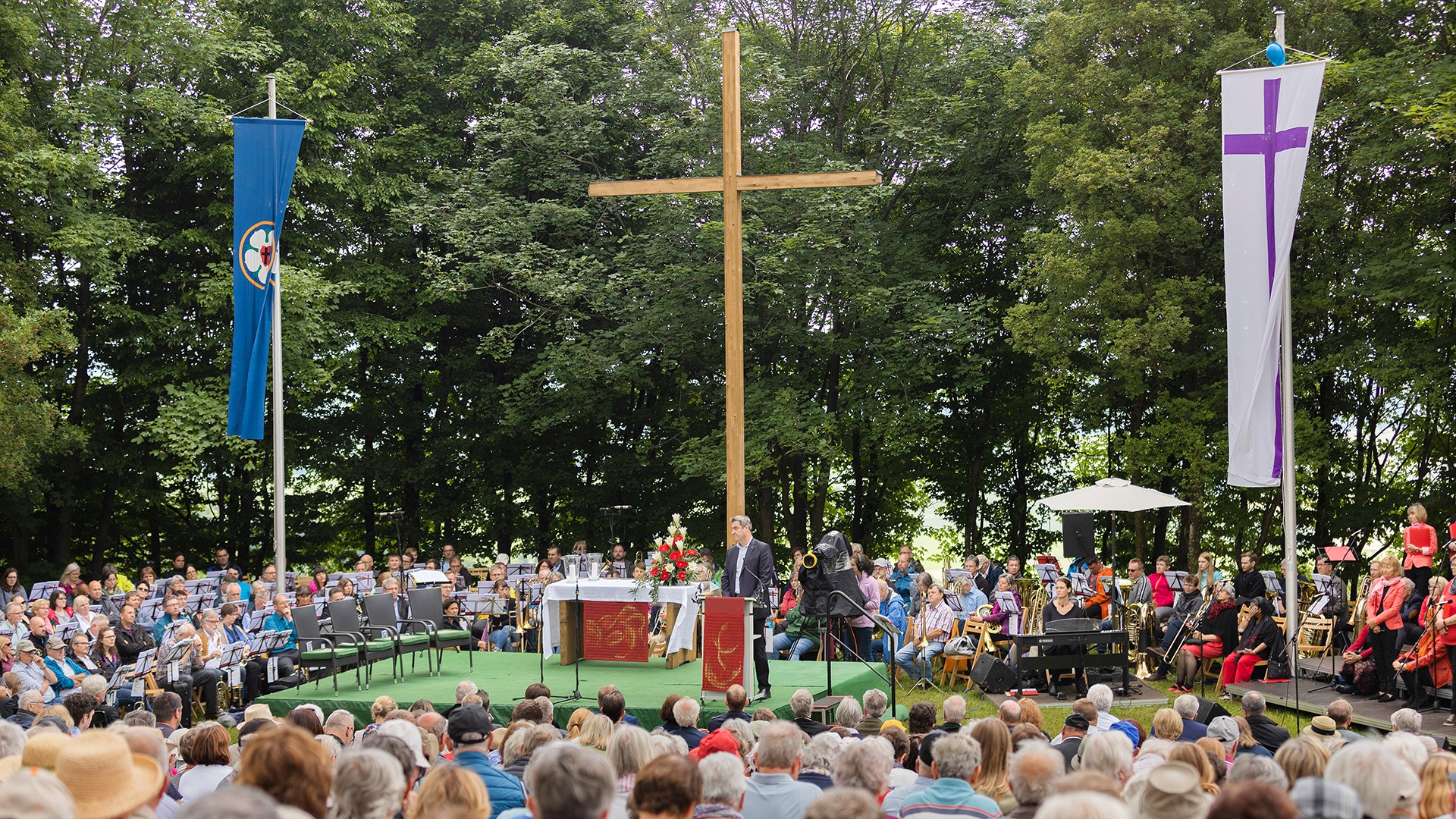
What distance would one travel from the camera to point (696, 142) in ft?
68.5

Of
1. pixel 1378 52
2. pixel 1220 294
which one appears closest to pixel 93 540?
pixel 1220 294

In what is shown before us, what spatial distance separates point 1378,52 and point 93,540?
76.6 ft

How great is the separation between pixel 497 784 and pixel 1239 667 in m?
10.0

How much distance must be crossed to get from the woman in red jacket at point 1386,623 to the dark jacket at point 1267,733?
4758 mm

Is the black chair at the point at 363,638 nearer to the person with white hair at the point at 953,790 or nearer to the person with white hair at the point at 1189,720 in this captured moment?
the person with white hair at the point at 1189,720

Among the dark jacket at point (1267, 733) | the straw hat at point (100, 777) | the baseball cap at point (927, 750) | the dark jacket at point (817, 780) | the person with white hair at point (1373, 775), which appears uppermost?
→ the straw hat at point (100, 777)

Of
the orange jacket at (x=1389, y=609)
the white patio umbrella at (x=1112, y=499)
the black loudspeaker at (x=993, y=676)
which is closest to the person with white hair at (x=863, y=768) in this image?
the black loudspeaker at (x=993, y=676)

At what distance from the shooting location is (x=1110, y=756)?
522 cm

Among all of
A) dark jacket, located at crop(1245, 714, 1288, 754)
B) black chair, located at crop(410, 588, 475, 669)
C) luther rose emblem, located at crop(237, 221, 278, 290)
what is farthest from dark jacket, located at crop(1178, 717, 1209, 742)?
luther rose emblem, located at crop(237, 221, 278, 290)

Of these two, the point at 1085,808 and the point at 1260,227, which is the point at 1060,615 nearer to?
the point at 1260,227

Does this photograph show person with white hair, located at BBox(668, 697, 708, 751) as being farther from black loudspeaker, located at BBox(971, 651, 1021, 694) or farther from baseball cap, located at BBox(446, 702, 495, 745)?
black loudspeaker, located at BBox(971, 651, 1021, 694)

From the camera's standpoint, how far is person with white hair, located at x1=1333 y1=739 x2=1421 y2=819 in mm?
3850

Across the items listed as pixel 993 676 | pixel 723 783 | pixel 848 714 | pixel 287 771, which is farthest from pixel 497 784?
pixel 993 676

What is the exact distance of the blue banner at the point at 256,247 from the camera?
16.0 meters
